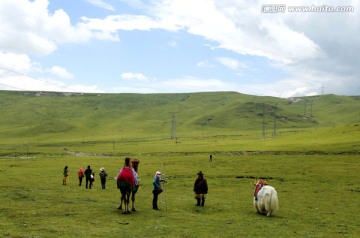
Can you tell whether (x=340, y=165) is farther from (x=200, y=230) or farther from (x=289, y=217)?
(x=200, y=230)

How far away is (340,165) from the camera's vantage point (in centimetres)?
5872

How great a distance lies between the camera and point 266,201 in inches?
938

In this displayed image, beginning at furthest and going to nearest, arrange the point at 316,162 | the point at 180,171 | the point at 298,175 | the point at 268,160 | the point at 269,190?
1. the point at 268,160
2. the point at 316,162
3. the point at 180,171
4. the point at 298,175
5. the point at 269,190

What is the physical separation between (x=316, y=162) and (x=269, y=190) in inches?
1703

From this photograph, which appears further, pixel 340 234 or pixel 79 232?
pixel 340 234

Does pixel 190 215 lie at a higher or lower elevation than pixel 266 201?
lower

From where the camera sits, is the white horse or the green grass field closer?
the green grass field

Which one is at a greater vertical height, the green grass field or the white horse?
the white horse

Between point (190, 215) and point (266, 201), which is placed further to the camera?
point (266, 201)

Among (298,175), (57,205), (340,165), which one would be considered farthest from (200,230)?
(340,165)

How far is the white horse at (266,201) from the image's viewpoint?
934 inches

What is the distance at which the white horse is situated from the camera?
23719 mm

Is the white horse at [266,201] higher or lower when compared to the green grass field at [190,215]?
higher

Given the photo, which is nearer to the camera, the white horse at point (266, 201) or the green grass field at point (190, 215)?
the green grass field at point (190, 215)
